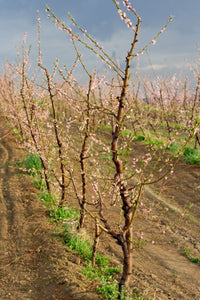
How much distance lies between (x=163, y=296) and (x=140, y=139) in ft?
36.2

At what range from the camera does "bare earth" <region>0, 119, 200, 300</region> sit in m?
4.20

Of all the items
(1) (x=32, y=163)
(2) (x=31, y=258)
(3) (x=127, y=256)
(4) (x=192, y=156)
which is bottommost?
(2) (x=31, y=258)

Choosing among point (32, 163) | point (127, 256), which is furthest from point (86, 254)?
point (32, 163)

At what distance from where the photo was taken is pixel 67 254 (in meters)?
4.89

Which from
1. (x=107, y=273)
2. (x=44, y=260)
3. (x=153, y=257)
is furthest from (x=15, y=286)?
(x=153, y=257)

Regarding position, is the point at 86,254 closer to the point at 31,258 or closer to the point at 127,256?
the point at 31,258

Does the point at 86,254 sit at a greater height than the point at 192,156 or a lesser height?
lesser

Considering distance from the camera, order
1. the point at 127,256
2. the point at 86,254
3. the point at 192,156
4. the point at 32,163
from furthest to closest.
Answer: the point at 192,156, the point at 32,163, the point at 86,254, the point at 127,256

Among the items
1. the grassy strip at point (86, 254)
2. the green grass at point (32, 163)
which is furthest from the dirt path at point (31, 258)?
the green grass at point (32, 163)

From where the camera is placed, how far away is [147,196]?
8734 millimetres

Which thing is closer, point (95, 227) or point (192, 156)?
point (95, 227)

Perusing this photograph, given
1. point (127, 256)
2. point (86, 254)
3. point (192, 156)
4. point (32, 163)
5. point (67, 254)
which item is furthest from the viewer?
point (192, 156)

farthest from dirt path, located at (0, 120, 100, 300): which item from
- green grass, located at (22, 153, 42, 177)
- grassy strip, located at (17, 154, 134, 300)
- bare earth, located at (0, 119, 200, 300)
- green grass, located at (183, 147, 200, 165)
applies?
green grass, located at (183, 147, 200, 165)

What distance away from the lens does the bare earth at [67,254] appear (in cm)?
420
